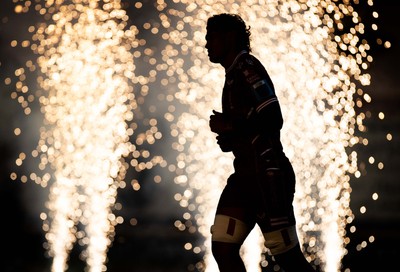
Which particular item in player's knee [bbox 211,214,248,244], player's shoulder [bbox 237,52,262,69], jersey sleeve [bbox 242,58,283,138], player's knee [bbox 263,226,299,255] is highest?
player's shoulder [bbox 237,52,262,69]

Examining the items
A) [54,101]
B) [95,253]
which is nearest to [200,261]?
[95,253]

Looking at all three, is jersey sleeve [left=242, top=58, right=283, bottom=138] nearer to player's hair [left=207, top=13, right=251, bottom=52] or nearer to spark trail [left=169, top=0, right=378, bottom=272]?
player's hair [left=207, top=13, right=251, bottom=52]

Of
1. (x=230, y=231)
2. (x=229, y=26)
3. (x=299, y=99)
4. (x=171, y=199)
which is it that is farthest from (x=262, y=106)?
(x=171, y=199)

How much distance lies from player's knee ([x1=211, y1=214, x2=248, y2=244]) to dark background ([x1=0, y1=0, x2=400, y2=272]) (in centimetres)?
381

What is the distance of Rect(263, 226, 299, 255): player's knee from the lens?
14.5 feet

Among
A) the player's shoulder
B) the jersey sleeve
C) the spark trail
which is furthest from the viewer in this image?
the spark trail

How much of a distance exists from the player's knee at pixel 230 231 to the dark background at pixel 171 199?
3807mm

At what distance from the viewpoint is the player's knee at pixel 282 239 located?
4430mm

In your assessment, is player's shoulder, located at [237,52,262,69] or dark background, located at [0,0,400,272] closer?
player's shoulder, located at [237,52,262,69]

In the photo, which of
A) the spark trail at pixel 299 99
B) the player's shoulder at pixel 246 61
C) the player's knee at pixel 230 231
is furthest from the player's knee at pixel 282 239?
the spark trail at pixel 299 99

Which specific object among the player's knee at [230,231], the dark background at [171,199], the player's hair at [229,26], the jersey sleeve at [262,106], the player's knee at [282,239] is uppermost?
the player's hair at [229,26]

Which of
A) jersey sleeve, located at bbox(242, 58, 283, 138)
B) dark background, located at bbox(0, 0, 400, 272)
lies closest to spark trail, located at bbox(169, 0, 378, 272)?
dark background, located at bbox(0, 0, 400, 272)

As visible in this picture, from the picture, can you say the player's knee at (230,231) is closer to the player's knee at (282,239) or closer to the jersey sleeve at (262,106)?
the player's knee at (282,239)

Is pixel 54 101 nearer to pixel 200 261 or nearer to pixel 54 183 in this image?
pixel 54 183
